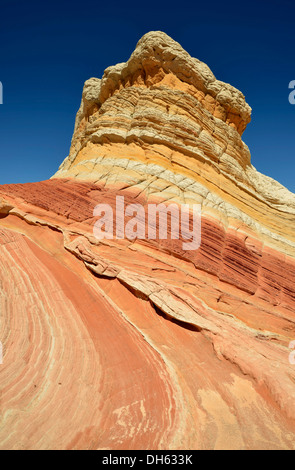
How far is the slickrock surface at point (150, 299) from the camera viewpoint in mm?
4652

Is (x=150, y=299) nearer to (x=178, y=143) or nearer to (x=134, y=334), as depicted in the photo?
(x=134, y=334)

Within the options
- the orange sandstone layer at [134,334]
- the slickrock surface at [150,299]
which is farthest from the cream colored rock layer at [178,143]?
the orange sandstone layer at [134,334]

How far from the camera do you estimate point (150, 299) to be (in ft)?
26.7

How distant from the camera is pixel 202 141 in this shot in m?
15.9

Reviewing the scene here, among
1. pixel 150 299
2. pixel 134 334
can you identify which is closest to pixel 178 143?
pixel 150 299

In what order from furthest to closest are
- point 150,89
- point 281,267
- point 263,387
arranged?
point 150,89 → point 281,267 → point 263,387

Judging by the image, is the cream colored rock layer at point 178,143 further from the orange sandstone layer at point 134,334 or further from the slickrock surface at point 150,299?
the orange sandstone layer at point 134,334

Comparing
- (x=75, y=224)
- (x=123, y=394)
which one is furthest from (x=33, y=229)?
(x=123, y=394)

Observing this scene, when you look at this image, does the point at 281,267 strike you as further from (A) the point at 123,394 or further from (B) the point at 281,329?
(A) the point at 123,394

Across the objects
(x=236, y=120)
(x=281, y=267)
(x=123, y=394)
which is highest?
(x=236, y=120)

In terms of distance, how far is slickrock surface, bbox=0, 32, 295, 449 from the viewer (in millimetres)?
4652
